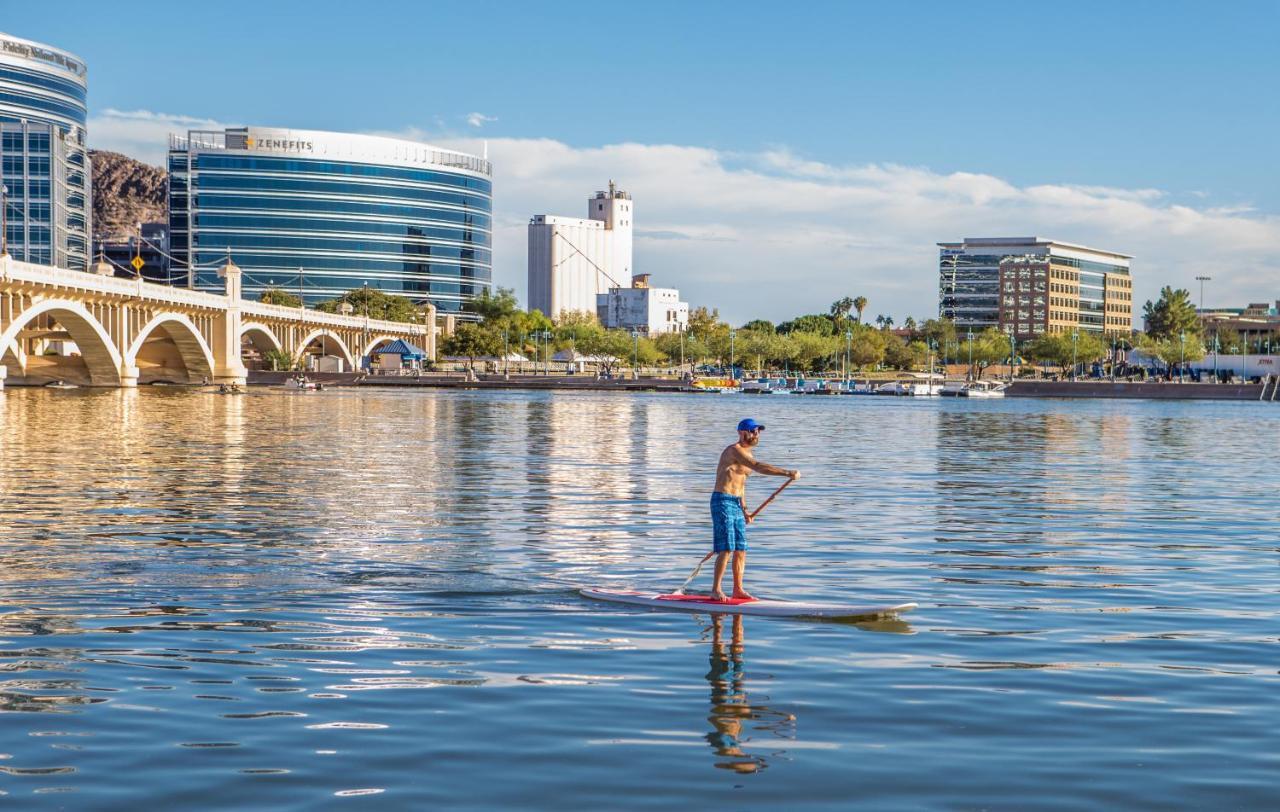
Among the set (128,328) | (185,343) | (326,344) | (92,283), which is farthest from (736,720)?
(326,344)

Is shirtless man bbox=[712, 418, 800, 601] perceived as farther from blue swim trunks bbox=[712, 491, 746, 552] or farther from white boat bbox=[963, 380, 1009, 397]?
white boat bbox=[963, 380, 1009, 397]

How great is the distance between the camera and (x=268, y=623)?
17438mm

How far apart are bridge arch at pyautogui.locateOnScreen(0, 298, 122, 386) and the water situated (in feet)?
225

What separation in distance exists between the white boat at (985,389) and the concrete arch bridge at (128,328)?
79.9 m

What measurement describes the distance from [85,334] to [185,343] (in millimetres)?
27382

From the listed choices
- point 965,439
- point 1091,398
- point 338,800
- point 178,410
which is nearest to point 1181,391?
point 1091,398

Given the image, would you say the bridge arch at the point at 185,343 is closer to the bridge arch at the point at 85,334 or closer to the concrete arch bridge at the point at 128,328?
the concrete arch bridge at the point at 128,328

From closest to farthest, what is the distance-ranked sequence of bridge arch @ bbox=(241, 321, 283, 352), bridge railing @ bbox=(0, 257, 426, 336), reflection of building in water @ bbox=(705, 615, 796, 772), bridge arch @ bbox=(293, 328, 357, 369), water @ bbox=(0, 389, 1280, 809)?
water @ bbox=(0, 389, 1280, 809)
reflection of building in water @ bbox=(705, 615, 796, 772)
bridge railing @ bbox=(0, 257, 426, 336)
bridge arch @ bbox=(241, 321, 283, 352)
bridge arch @ bbox=(293, 328, 357, 369)

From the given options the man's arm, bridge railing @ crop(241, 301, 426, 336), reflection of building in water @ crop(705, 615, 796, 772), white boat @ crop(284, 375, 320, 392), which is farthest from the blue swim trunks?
bridge railing @ crop(241, 301, 426, 336)

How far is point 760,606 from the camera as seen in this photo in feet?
59.1

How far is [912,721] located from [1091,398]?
179207 mm

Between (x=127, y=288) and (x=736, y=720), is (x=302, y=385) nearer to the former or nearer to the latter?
(x=127, y=288)

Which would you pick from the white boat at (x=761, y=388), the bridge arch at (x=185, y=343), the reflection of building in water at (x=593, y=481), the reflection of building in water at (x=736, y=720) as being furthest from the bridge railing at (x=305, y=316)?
the reflection of building in water at (x=736, y=720)

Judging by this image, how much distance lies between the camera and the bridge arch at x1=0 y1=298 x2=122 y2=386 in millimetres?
101250
